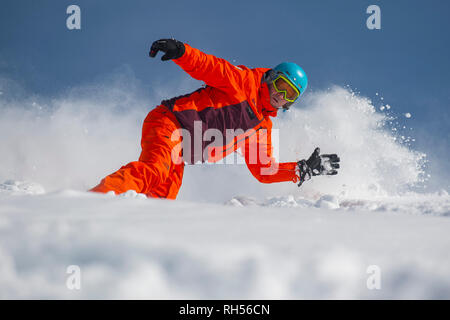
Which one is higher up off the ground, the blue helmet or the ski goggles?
the blue helmet

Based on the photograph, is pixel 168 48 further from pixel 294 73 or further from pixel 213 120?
pixel 294 73

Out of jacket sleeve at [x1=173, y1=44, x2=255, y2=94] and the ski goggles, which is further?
the ski goggles

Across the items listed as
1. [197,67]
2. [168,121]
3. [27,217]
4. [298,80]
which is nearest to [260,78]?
[298,80]

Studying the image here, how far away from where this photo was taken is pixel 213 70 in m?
3.25

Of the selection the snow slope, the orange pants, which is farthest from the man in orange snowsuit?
the snow slope

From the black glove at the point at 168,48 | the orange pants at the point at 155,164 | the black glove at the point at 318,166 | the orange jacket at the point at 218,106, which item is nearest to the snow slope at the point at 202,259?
the orange pants at the point at 155,164

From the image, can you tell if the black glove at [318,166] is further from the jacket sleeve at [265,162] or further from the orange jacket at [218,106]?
the orange jacket at [218,106]

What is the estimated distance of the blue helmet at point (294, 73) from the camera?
143 inches

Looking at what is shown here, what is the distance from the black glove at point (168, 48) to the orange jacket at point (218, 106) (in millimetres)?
68

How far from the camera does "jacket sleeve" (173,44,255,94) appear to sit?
313 cm

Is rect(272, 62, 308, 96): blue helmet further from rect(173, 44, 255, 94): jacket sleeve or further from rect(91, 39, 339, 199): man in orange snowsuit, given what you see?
rect(173, 44, 255, 94): jacket sleeve

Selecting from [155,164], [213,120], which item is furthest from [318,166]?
[155,164]

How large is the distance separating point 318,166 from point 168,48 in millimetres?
2063

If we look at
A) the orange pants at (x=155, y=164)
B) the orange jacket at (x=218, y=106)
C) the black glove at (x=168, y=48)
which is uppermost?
the black glove at (x=168, y=48)
